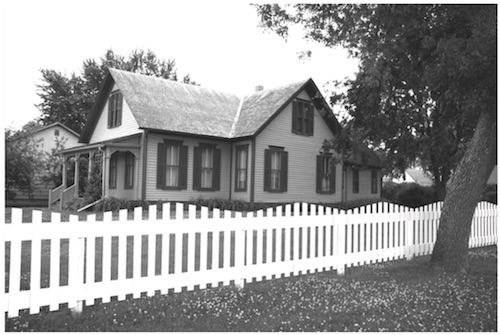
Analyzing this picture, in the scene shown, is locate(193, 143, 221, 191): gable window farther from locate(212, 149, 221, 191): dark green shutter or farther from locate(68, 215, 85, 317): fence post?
locate(68, 215, 85, 317): fence post

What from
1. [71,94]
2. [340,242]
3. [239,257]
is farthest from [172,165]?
[71,94]

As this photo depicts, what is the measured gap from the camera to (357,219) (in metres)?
7.93

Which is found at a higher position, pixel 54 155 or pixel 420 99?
pixel 420 99

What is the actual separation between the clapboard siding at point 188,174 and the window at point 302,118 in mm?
3518

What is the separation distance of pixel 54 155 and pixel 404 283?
28.0m

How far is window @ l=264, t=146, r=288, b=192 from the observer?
2191 cm

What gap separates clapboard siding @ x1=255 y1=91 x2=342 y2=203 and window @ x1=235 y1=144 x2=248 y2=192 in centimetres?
62

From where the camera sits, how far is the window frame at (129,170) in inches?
820

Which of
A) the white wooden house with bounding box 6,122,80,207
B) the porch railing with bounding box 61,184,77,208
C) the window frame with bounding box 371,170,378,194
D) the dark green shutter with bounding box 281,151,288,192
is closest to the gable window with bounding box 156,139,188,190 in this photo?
the dark green shutter with bounding box 281,151,288,192

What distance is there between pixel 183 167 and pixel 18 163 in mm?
10480

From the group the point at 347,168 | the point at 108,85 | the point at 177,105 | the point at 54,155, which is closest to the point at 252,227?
the point at 177,105

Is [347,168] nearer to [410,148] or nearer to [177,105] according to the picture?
[410,148]

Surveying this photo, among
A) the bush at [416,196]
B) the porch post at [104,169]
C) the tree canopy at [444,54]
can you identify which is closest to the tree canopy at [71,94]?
the porch post at [104,169]

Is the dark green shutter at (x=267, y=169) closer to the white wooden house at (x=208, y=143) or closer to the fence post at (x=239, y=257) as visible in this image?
the white wooden house at (x=208, y=143)
